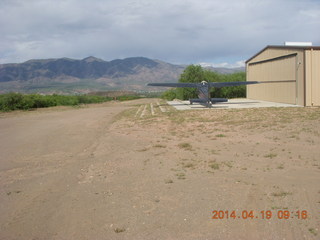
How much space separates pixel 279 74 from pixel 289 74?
205cm

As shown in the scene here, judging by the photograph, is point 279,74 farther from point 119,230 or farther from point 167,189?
point 119,230

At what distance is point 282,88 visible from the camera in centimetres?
2727

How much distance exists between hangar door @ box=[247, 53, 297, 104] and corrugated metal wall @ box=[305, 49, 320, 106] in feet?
5.25

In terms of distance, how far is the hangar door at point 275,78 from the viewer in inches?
998

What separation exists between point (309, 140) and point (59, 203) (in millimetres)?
8167

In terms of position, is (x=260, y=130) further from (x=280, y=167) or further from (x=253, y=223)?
(x=253, y=223)

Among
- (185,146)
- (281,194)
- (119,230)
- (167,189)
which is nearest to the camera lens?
(119,230)

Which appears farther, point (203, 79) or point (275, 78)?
point (203, 79)

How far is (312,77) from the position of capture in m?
23.1

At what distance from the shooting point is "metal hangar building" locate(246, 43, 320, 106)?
75.4 ft

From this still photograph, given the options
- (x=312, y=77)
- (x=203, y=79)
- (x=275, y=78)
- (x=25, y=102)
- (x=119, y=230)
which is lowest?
(x=119, y=230)

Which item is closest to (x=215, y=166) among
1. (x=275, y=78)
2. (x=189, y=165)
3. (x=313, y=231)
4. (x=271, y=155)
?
(x=189, y=165)

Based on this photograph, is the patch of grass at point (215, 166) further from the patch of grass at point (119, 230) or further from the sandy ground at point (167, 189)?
the patch of grass at point (119, 230)

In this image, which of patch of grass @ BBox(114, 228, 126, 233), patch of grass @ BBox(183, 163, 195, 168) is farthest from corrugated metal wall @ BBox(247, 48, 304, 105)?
Answer: patch of grass @ BBox(114, 228, 126, 233)
